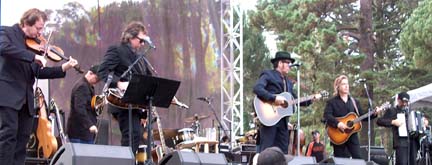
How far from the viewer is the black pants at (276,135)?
9812mm

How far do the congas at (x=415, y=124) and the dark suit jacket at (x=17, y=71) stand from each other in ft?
24.0

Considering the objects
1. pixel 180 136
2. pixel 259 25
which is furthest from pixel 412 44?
pixel 180 136

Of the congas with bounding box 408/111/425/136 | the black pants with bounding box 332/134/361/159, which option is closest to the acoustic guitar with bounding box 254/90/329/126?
the black pants with bounding box 332/134/361/159

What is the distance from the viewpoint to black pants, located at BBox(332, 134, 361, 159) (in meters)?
10.6

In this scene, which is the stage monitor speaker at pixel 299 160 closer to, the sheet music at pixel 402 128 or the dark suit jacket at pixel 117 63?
the dark suit jacket at pixel 117 63

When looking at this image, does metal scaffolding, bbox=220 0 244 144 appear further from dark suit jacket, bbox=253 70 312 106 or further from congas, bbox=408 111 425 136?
dark suit jacket, bbox=253 70 312 106

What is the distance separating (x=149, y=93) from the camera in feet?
24.0

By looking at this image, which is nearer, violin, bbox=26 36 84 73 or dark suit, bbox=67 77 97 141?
violin, bbox=26 36 84 73

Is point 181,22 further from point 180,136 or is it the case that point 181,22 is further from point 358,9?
point 358,9

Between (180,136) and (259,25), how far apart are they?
14270mm

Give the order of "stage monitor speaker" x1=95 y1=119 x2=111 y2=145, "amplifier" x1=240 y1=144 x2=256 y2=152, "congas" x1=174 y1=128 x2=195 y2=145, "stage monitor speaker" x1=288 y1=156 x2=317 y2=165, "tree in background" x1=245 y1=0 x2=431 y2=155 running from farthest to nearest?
"tree in background" x1=245 y1=0 x2=431 y2=155 → "amplifier" x1=240 y1=144 x2=256 y2=152 → "congas" x1=174 y1=128 x2=195 y2=145 → "stage monitor speaker" x1=95 y1=119 x2=111 y2=145 → "stage monitor speaker" x1=288 y1=156 x2=317 y2=165

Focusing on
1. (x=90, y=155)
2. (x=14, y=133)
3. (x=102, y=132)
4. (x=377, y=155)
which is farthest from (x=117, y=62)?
(x=377, y=155)

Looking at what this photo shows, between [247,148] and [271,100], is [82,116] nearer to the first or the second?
[271,100]

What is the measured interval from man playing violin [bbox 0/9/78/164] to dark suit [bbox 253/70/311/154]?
373 cm
